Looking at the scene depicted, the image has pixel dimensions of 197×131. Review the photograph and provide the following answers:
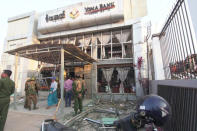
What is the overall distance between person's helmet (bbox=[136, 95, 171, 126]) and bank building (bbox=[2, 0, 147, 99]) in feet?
22.0

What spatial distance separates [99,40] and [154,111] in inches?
372

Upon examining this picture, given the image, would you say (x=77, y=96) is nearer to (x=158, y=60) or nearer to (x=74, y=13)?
(x=158, y=60)

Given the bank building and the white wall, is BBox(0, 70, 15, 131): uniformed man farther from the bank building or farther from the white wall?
the white wall

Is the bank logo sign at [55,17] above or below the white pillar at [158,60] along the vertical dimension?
above

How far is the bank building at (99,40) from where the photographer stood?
8797mm

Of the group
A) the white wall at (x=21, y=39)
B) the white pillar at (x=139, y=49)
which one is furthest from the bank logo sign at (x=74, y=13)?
the white pillar at (x=139, y=49)

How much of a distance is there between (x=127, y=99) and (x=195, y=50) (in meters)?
7.17

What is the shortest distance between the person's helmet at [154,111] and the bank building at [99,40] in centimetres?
670

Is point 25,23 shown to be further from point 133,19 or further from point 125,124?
point 125,124

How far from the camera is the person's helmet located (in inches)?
52.9

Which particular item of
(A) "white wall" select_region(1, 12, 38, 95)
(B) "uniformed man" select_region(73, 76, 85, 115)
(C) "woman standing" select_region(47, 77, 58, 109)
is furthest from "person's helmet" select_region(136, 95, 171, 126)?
(A) "white wall" select_region(1, 12, 38, 95)

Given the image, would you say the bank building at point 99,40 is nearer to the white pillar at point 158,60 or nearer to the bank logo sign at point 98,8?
the bank logo sign at point 98,8

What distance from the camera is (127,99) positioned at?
838 centimetres

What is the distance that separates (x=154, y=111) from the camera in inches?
53.0
